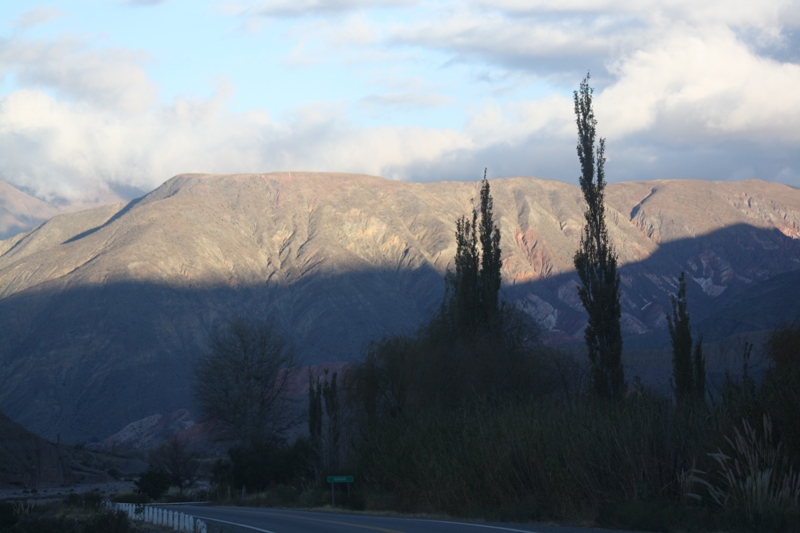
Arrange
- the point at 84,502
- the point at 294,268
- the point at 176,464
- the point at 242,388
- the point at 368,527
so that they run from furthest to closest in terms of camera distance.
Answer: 1. the point at 294,268
2. the point at 242,388
3. the point at 176,464
4. the point at 84,502
5. the point at 368,527

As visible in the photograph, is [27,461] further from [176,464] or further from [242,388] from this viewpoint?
[242,388]

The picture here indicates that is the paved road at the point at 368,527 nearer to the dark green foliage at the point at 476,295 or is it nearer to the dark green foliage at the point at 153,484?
the dark green foliage at the point at 476,295

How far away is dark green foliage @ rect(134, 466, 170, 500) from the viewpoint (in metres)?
56.1

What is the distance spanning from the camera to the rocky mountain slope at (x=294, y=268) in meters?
116

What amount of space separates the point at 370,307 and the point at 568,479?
114609 millimetres

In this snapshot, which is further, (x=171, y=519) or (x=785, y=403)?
(x=171, y=519)

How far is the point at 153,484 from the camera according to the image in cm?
5706

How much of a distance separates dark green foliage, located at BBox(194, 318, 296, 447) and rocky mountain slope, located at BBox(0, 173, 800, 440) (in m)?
41.2

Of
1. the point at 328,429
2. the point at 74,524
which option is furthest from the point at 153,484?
the point at 74,524

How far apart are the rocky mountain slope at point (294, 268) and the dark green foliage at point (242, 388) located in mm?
41194

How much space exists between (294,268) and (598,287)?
391 ft

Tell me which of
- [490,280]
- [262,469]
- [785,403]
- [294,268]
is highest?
[294,268]

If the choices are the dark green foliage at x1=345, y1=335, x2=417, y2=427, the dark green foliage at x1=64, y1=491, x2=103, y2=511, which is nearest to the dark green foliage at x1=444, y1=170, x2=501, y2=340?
the dark green foliage at x1=345, y1=335, x2=417, y2=427

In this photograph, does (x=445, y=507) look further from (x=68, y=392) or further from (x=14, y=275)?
(x=14, y=275)
